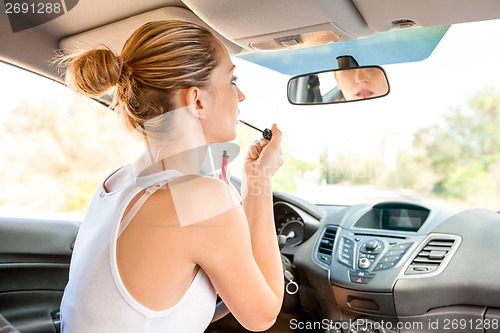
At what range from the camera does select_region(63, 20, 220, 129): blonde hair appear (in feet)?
4.28

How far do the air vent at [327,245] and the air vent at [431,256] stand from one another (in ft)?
1.30

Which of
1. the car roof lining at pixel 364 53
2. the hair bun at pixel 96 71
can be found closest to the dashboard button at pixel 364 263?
the car roof lining at pixel 364 53

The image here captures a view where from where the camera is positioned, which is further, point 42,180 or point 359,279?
point 42,180

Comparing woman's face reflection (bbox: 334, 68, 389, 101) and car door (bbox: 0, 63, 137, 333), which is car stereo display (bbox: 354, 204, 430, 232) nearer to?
woman's face reflection (bbox: 334, 68, 389, 101)

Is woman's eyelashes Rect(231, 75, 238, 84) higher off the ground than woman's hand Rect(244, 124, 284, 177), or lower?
higher

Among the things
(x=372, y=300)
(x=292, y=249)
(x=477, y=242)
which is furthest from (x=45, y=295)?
(x=477, y=242)

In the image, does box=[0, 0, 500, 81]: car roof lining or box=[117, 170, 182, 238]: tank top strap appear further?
box=[0, 0, 500, 81]: car roof lining

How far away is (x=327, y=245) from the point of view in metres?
2.52

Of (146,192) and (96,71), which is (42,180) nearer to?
(96,71)

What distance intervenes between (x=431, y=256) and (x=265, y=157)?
0.99m

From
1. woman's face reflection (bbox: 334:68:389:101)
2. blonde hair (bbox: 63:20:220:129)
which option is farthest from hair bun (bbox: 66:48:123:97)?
woman's face reflection (bbox: 334:68:389:101)

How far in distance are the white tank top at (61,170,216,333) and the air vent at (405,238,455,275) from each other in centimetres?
A: 114

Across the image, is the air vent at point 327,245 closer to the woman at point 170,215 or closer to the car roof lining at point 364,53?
the car roof lining at point 364,53

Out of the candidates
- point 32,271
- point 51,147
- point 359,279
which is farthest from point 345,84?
point 32,271
